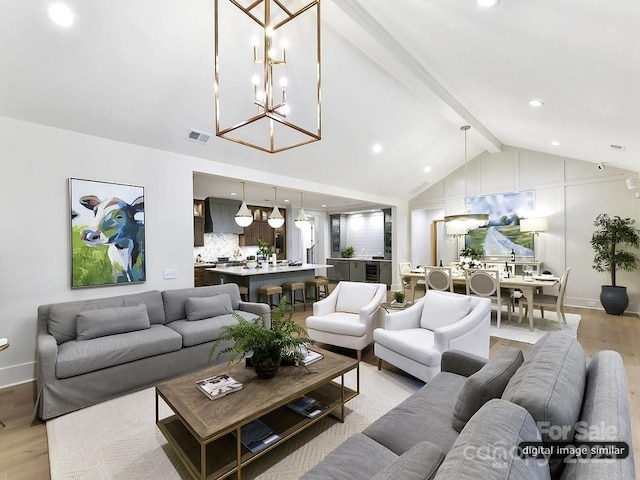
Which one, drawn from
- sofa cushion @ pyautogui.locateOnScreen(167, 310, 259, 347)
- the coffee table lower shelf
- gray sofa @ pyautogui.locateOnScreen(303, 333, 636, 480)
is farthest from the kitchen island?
gray sofa @ pyautogui.locateOnScreen(303, 333, 636, 480)

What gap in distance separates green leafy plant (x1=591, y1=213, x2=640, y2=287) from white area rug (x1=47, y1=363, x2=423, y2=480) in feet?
17.8

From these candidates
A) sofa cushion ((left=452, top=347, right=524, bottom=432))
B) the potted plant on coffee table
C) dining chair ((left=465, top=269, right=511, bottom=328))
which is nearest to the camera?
sofa cushion ((left=452, top=347, right=524, bottom=432))

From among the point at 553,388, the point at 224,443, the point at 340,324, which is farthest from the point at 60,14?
the point at 553,388

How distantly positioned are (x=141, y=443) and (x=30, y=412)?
1.24 m

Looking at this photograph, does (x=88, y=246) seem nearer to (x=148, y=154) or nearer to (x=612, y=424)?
(x=148, y=154)

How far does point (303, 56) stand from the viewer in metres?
3.56

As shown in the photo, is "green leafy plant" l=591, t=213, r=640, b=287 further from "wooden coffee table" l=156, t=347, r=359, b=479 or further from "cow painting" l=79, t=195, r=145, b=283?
"cow painting" l=79, t=195, r=145, b=283

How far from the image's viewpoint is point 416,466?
3.28 ft

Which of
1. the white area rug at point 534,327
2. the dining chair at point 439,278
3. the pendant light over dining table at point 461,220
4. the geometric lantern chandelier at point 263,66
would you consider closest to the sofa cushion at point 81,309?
the geometric lantern chandelier at point 263,66

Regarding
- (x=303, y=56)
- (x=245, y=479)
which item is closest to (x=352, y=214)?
(x=303, y=56)

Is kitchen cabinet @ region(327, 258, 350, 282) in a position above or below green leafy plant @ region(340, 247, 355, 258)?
below

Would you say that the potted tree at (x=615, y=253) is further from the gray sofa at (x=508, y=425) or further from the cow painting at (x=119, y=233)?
the cow painting at (x=119, y=233)

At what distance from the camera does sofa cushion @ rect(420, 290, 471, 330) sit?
124 inches

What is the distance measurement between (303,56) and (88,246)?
3.25 metres
